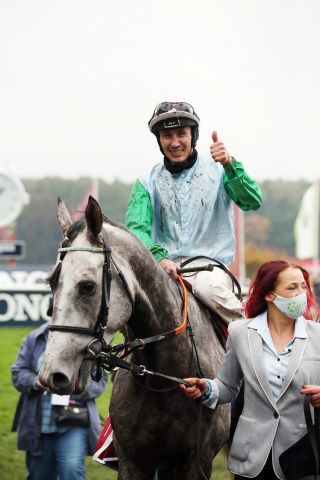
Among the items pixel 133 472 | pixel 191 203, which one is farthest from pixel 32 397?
pixel 191 203

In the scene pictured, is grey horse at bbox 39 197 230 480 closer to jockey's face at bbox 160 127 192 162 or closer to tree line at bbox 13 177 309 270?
jockey's face at bbox 160 127 192 162

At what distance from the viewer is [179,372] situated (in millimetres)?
4527

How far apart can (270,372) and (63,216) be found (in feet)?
4.17

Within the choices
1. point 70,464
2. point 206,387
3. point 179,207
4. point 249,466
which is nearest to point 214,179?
point 179,207

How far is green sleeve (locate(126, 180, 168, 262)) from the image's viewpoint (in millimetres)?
4840

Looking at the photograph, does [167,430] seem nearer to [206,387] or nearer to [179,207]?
[206,387]

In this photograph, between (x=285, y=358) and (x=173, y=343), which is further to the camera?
(x=173, y=343)

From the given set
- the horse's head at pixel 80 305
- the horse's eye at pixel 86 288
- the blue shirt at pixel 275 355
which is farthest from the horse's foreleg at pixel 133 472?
the horse's eye at pixel 86 288

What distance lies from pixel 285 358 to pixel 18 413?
374 cm

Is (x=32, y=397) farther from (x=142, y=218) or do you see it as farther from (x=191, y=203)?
(x=191, y=203)

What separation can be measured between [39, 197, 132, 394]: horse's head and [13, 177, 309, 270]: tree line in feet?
195

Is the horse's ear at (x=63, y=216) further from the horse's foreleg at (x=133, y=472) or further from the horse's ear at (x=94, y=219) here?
the horse's foreleg at (x=133, y=472)

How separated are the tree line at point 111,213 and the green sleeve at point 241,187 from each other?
192 ft

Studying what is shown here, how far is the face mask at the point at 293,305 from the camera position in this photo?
12.9 ft
